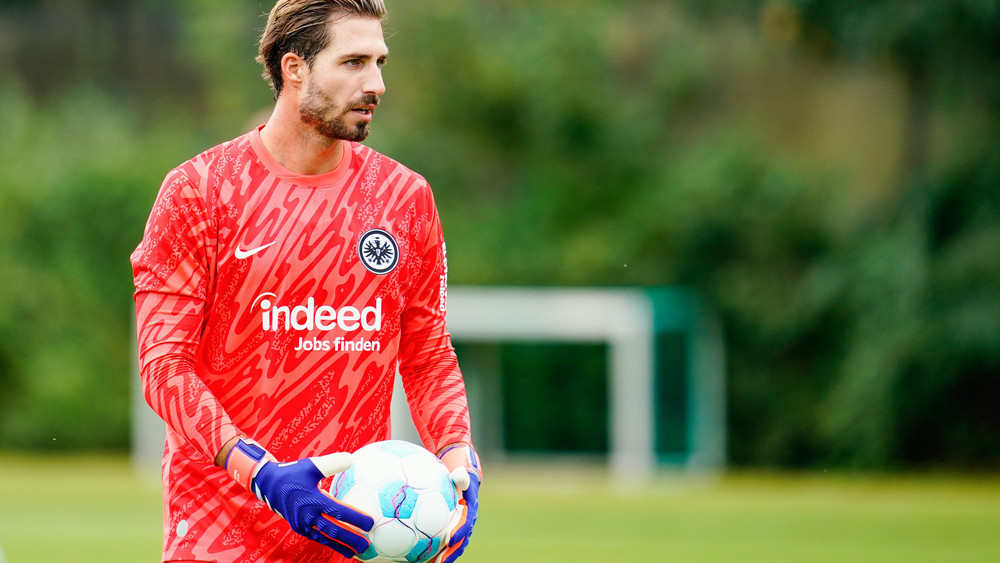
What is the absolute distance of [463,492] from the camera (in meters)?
3.23

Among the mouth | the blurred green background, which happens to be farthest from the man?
the blurred green background

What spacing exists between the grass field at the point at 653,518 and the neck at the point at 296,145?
7987 mm

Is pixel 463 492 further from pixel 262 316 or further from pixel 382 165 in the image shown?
pixel 382 165

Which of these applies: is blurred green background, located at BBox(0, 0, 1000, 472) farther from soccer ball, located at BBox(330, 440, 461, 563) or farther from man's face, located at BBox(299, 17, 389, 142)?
soccer ball, located at BBox(330, 440, 461, 563)

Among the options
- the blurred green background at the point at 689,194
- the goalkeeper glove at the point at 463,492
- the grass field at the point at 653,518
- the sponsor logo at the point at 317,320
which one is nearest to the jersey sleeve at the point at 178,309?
the sponsor logo at the point at 317,320

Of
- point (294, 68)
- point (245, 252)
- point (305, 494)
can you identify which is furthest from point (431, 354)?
point (294, 68)

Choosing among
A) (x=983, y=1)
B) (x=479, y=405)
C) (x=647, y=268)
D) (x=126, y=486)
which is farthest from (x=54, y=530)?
(x=983, y=1)

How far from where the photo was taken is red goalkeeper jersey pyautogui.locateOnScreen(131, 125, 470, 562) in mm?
3150

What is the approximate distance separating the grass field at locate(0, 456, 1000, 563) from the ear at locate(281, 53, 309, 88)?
8096 millimetres

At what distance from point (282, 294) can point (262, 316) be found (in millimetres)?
68

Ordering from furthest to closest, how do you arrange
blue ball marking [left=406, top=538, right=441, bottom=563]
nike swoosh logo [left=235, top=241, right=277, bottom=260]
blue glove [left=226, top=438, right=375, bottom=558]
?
1. nike swoosh logo [left=235, top=241, right=277, bottom=260]
2. blue ball marking [left=406, top=538, right=441, bottom=563]
3. blue glove [left=226, top=438, right=375, bottom=558]

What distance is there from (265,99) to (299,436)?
2108 cm

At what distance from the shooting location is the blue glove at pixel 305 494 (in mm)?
2959

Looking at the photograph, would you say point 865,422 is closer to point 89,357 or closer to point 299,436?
point 89,357
